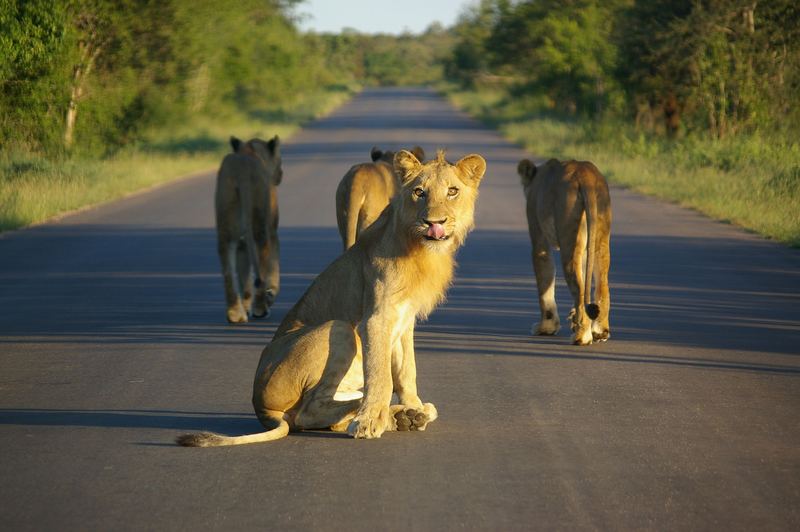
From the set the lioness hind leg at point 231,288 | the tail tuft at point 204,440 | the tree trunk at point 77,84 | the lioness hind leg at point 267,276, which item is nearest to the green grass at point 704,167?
the lioness hind leg at point 267,276

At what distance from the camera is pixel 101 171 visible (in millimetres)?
26688

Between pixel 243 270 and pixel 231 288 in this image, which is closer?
pixel 231 288

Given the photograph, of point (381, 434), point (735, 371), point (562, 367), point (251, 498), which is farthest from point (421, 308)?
point (735, 371)

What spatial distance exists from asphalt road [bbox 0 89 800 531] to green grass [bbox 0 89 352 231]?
180 inches

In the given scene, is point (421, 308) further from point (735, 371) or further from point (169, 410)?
point (735, 371)

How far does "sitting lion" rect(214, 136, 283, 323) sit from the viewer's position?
1102 cm

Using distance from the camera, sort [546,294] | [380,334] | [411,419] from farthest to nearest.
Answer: [546,294] → [411,419] → [380,334]

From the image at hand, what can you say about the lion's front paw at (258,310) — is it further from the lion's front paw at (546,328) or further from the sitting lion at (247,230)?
the lion's front paw at (546,328)

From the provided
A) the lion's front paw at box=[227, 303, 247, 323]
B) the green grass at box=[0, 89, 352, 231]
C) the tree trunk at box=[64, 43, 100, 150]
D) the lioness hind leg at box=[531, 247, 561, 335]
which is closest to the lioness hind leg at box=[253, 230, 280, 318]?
the lion's front paw at box=[227, 303, 247, 323]

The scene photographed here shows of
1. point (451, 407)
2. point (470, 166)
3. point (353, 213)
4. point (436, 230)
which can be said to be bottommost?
point (451, 407)

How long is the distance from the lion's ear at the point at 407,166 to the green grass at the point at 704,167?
32.8 feet

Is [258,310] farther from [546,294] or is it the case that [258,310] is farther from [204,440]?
[204,440]

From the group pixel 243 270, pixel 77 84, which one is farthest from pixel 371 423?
pixel 77 84

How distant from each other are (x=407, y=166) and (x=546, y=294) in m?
3.64
